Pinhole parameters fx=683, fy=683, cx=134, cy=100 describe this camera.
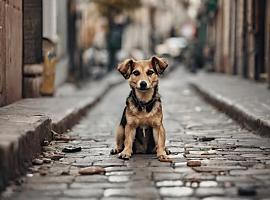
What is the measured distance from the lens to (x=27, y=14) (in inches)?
543

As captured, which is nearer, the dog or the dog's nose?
the dog's nose

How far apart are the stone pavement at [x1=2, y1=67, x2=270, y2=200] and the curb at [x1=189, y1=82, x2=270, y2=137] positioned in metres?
0.16

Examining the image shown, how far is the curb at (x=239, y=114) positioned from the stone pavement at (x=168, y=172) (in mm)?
161

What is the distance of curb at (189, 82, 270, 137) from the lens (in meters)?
9.59

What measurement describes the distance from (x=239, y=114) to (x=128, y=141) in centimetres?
440

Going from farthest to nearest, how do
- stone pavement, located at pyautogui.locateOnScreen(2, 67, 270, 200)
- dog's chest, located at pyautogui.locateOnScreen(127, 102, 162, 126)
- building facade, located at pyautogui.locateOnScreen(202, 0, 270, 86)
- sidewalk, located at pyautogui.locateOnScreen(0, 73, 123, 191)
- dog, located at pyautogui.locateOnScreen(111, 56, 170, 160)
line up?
building facade, located at pyautogui.locateOnScreen(202, 0, 270, 86)
dog's chest, located at pyautogui.locateOnScreen(127, 102, 162, 126)
dog, located at pyautogui.locateOnScreen(111, 56, 170, 160)
sidewalk, located at pyautogui.locateOnScreen(0, 73, 123, 191)
stone pavement, located at pyautogui.locateOnScreen(2, 67, 270, 200)

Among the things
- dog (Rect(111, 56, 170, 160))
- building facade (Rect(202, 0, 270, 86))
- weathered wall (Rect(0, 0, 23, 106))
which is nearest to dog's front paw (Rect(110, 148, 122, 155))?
dog (Rect(111, 56, 170, 160))

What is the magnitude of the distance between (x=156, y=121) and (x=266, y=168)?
1.34 metres

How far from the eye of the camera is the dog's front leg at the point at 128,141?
7.51m

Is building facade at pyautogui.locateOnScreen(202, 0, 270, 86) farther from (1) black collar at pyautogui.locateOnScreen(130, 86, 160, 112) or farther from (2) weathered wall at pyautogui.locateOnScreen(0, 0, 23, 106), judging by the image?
(1) black collar at pyautogui.locateOnScreen(130, 86, 160, 112)

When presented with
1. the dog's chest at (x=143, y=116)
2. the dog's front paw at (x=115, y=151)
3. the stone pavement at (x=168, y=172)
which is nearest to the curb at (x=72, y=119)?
the stone pavement at (x=168, y=172)

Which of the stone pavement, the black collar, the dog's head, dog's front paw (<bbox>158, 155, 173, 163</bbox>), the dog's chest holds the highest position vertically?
the dog's head

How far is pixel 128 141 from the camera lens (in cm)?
754

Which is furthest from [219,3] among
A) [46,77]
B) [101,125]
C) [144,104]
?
[144,104]
